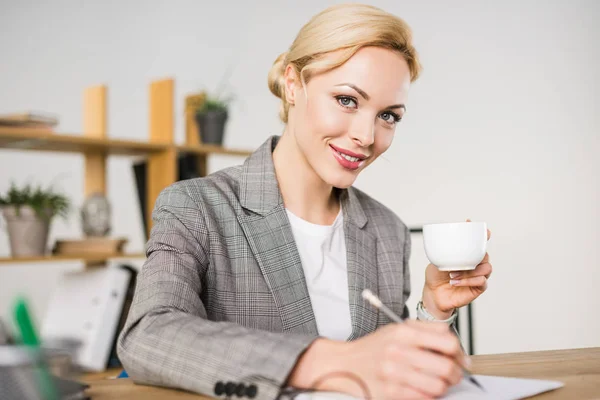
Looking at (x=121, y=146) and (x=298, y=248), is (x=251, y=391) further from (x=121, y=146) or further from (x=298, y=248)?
(x=121, y=146)

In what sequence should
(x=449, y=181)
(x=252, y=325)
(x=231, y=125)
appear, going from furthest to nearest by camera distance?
(x=231, y=125), (x=449, y=181), (x=252, y=325)

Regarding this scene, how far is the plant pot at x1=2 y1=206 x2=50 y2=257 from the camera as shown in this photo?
8.25 feet

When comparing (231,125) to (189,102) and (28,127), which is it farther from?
(28,127)

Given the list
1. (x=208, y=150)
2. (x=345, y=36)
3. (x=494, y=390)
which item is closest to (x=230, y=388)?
(x=494, y=390)

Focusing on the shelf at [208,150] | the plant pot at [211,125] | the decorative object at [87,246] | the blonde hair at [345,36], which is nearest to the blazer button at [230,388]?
the blonde hair at [345,36]

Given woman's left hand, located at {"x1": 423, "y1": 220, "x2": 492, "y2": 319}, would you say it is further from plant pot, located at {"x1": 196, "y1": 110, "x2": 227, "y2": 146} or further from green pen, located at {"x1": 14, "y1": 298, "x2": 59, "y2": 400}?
plant pot, located at {"x1": 196, "y1": 110, "x2": 227, "y2": 146}

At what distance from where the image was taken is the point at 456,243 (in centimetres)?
104

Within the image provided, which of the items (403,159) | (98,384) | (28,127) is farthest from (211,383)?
(403,159)

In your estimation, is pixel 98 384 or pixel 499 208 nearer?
pixel 98 384

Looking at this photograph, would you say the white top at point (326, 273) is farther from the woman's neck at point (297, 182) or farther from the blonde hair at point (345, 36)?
the blonde hair at point (345, 36)

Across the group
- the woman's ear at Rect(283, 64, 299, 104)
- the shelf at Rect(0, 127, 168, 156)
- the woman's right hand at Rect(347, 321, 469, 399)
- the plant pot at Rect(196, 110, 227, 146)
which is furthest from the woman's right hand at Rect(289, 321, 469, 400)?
the plant pot at Rect(196, 110, 227, 146)

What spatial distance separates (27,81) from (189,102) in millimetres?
1073

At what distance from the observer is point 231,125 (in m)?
4.30

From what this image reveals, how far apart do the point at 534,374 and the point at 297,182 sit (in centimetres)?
67
